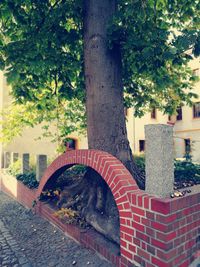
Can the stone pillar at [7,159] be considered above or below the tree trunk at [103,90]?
below

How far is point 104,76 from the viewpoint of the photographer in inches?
194

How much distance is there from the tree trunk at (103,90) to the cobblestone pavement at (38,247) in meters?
1.74

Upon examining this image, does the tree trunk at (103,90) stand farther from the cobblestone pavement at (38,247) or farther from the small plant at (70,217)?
the cobblestone pavement at (38,247)

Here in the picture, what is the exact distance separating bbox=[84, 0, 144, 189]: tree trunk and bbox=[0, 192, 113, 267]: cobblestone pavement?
174cm

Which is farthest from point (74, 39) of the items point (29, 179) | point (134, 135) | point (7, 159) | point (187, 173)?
point (134, 135)

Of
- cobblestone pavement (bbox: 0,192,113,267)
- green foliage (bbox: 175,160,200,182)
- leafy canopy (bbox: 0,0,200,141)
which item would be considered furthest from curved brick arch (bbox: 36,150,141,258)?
green foliage (bbox: 175,160,200,182)

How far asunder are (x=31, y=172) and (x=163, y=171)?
274 inches

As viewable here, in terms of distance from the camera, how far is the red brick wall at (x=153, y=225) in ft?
8.77

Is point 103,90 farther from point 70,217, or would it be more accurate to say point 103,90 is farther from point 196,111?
point 196,111

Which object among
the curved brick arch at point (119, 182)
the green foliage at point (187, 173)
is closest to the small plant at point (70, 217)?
the curved brick arch at point (119, 182)

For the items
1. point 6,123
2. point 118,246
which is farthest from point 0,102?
point 118,246

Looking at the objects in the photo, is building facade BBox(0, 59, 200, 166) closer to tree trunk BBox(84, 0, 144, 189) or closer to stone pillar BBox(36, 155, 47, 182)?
stone pillar BBox(36, 155, 47, 182)

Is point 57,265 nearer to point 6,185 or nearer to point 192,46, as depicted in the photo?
point 192,46

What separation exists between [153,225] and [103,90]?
9.56 feet
